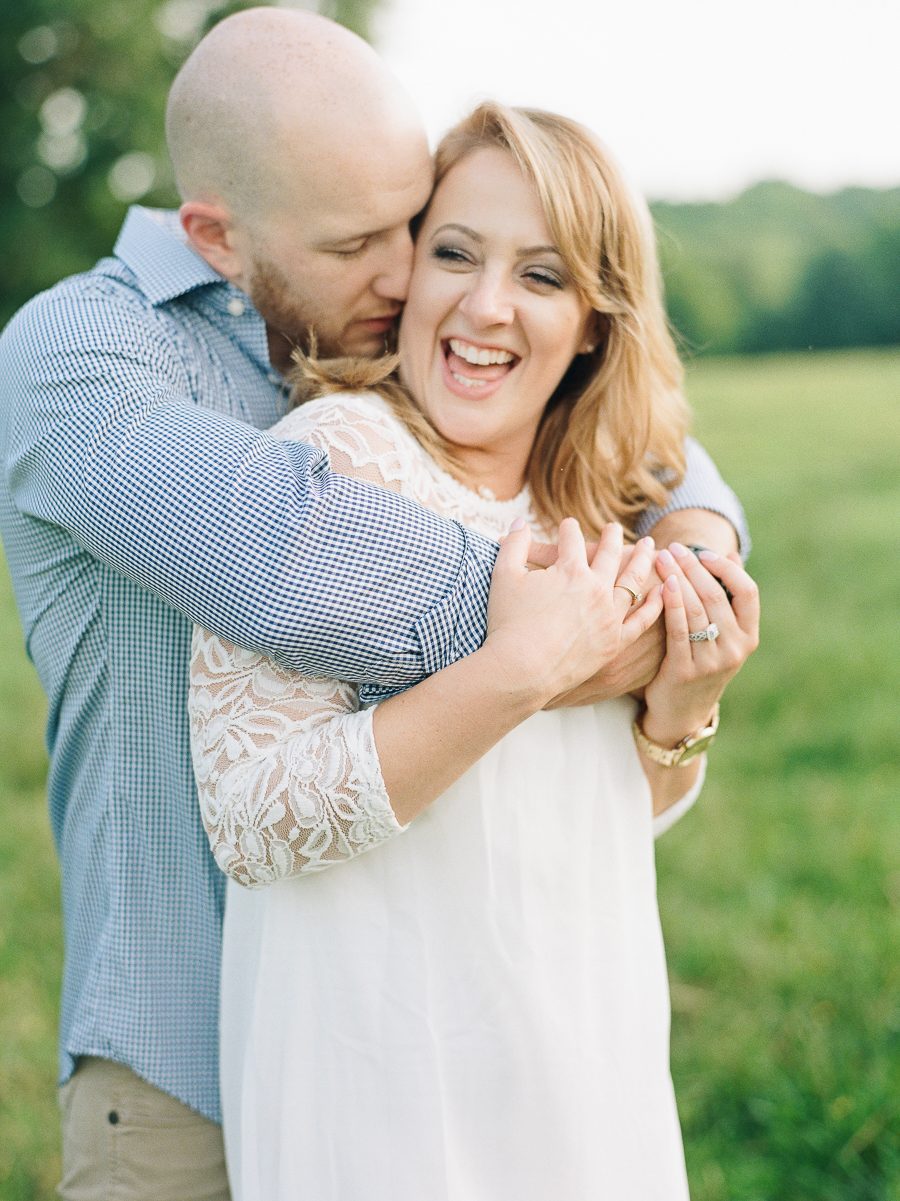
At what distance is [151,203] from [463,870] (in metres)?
22.4

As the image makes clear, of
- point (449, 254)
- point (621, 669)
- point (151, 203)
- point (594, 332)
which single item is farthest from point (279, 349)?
point (151, 203)

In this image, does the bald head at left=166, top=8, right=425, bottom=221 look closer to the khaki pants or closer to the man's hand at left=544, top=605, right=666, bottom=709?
the man's hand at left=544, top=605, right=666, bottom=709

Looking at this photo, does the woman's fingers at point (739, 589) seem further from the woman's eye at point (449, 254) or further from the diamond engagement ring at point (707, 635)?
the woman's eye at point (449, 254)

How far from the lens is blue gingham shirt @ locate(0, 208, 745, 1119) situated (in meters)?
1.60

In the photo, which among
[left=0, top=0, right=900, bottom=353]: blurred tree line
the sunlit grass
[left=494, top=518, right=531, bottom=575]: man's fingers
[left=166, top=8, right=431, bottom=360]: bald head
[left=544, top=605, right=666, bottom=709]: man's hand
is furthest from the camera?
[left=0, top=0, right=900, bottom=353]: blurred tree line

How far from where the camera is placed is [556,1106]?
184 cm

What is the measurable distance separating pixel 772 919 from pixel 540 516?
2.58 m

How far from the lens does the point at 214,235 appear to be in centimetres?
233

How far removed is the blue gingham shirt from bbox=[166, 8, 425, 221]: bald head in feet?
0.65

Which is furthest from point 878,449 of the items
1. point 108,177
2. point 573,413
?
point 108,177

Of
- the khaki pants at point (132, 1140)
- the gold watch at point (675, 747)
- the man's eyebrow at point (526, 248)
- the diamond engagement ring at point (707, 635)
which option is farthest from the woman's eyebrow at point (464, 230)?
the khaki pants at point (132, 1140)

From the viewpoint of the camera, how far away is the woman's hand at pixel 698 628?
190cm

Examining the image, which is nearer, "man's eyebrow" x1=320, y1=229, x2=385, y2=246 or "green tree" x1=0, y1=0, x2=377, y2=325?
"man's eyebrow" x1=320, y1=229, x2=385, y2=246

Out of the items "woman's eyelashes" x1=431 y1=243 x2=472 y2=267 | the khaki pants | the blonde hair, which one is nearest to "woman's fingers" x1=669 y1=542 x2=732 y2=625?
the blonde hair
